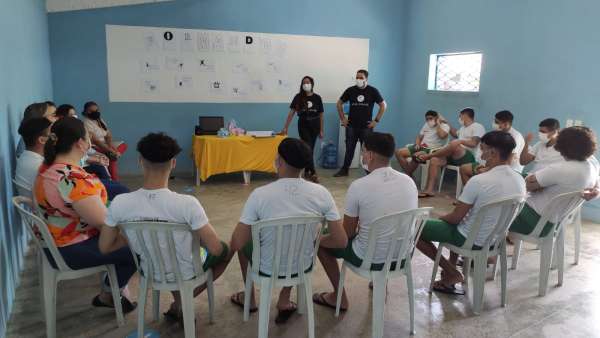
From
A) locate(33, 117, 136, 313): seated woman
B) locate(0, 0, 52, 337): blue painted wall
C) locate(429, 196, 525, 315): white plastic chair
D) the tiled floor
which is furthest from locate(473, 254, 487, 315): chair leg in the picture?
locate(0, 0, 52, 337): blue painted wall

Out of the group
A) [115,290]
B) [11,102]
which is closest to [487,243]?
[115,290]

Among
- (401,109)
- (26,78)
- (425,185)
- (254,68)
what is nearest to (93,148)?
(26,78)

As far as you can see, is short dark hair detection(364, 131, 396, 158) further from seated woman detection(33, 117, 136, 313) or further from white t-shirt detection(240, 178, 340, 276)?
seated woman detection(33, 117, 136, 313)

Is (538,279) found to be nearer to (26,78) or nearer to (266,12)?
(26,78)

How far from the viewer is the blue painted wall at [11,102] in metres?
2.36

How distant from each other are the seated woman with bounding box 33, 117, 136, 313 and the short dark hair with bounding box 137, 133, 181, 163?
1.43ft

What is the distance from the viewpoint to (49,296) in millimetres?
2088

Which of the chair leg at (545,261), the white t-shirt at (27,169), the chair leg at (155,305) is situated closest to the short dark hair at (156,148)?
the chair leg at (155,305)

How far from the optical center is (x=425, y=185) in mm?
5645

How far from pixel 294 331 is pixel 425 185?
3.78 meters

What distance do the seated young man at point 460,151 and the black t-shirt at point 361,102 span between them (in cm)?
116

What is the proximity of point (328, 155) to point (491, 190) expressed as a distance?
4662mm

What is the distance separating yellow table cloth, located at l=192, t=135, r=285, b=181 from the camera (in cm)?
550

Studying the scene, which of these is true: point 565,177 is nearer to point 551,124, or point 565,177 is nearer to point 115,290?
point 551,124
